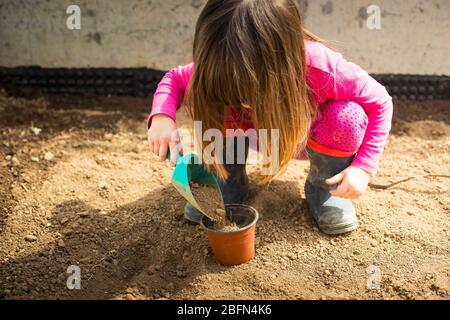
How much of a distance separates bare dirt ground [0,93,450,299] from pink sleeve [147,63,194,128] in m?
0.43

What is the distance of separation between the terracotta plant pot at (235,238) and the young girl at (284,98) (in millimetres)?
160

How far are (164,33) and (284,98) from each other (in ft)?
4.35

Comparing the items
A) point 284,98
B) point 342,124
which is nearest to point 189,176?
point 284,98

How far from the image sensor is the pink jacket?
4.68 feet

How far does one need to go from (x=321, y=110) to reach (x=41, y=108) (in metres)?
1.65

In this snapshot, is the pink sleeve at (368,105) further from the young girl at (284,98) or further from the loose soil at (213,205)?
the loose soil at (213,205)

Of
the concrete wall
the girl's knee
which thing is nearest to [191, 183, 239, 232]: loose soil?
the girl's knee

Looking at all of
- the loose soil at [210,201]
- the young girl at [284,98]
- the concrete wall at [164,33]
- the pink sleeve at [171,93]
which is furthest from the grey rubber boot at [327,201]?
the concrete wall at [164,33]

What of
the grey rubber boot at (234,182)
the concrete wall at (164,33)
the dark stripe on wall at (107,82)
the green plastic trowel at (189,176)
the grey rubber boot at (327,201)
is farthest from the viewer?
the dark stripe on wall at (107,82)

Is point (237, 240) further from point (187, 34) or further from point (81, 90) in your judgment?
point (81, 90)

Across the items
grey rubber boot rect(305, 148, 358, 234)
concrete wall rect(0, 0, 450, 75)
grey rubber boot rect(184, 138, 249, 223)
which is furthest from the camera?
concrete wall rect(0, 0, 450, 75)

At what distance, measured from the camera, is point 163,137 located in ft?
4.98

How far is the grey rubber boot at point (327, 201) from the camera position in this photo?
1.65 meters

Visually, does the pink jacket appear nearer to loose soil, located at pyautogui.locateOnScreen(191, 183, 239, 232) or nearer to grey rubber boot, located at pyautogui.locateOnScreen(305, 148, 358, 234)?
grey rubber boot, located at pyautogui.locateOnScreen(305, 148, 358, 234)
